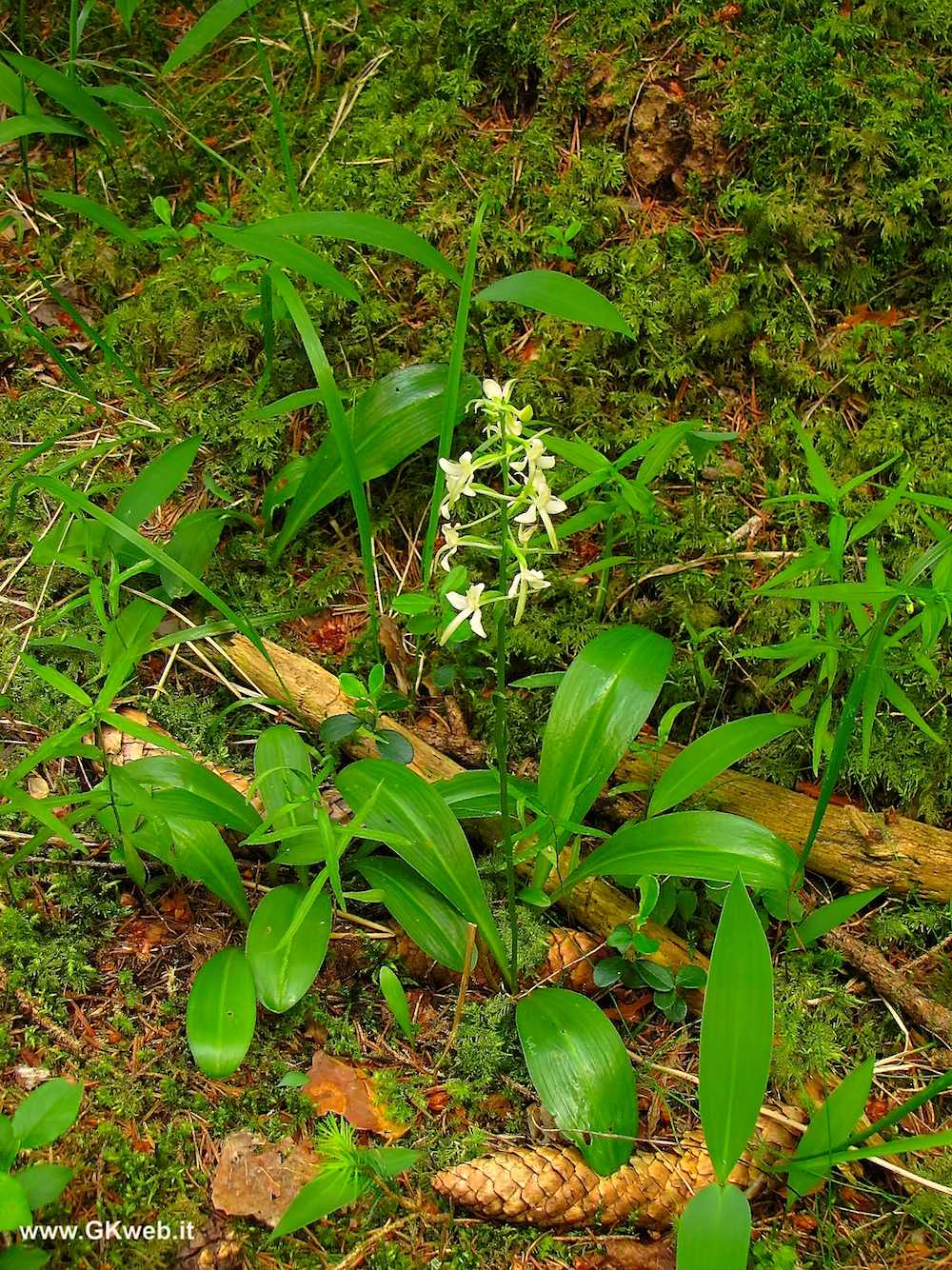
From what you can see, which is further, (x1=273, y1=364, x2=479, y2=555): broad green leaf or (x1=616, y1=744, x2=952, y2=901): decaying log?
(x1=273, y1=364, x2=479, y2=555): broad green leaf

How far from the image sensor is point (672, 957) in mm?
2236

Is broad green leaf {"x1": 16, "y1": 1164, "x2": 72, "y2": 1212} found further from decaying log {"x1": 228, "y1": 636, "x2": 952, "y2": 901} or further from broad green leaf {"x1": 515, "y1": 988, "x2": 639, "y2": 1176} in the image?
decaying log {"x1": 228, "y1": 636, "x2": 952, "y2": 901}

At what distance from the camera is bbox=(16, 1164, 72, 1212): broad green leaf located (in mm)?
1550

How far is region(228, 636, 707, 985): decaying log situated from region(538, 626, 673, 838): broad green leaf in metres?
0.23

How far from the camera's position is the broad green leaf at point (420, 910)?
210 centimetres

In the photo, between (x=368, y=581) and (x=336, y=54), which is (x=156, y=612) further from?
(x=336, y=54)

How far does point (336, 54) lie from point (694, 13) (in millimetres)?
1173

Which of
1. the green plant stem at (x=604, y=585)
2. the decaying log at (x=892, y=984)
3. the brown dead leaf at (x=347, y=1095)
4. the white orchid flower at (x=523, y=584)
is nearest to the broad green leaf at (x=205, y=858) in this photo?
the brown dead leaf at (x=347, y=1095)

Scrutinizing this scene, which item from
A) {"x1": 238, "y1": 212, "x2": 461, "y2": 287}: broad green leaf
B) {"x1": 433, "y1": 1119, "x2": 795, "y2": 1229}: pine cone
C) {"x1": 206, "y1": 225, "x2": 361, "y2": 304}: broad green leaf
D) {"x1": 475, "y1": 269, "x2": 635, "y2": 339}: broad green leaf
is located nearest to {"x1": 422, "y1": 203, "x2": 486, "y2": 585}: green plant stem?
{"x1": 475, "y1": 269, "x2": 635, "y2": 339}: broad green leaf

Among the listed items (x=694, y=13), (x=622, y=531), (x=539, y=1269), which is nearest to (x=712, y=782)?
(x=622, y=531)

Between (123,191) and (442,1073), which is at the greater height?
(123,191)

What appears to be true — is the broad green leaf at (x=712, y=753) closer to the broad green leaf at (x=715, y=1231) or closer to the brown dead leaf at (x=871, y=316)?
the broad green leaf at (x=715, y=1231)

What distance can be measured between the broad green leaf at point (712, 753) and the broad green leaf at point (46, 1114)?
49.7 inches

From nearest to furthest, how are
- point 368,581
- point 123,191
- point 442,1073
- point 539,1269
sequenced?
point 539,1269
point 442,1073
point 368,581
point 123,191
